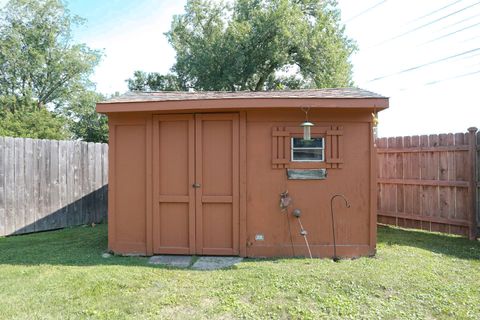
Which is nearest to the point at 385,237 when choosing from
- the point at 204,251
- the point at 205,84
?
the point at 204,251

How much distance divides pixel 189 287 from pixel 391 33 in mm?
12127

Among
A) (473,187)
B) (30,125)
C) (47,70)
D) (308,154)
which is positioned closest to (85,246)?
(308,154)

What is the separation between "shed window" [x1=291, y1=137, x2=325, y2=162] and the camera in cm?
471

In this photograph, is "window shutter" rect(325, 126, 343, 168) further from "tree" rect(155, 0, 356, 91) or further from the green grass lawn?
"tree" rect(155, 0, 356, 91)

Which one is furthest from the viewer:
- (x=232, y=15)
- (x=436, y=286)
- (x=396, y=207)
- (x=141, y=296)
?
(x=232, y=15)

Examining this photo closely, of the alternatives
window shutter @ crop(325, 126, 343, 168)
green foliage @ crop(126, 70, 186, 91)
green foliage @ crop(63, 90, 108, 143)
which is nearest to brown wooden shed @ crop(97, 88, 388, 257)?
window shutter @ crop(325, 126, 343, 168)

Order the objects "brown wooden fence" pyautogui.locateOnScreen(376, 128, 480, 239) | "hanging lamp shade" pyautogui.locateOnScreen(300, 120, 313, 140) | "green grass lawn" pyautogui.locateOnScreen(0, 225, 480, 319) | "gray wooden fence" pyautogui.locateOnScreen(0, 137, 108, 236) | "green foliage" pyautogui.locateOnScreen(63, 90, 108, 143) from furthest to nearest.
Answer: "green foliage" pyautogui.locateOnScreen(63, 90, 108, 143) → "gray wooden fence" pyautogui.locateOnScreen(0, 137, 108, 236) → "brown wooden fence" pyautogui.locateOnScreen(376, 128, 480, 239) → "hanging lamp shade" pyautogui.locateOnScreen(300, 120, 313, 140) → "green grass lawn" pyautogui.locateOnScreen(0, 225, 480, 319)

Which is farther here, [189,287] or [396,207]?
[396,207]

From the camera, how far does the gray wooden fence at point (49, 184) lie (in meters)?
6.06

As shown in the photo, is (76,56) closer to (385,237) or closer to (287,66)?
(287,66)

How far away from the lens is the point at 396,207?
6805 millimetres

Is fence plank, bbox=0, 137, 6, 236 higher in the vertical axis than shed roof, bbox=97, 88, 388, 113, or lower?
lower

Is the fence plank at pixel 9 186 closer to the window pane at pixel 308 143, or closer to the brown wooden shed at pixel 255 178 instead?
the brown wooden shed at pixel 255 178

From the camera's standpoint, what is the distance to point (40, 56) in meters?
17.8
